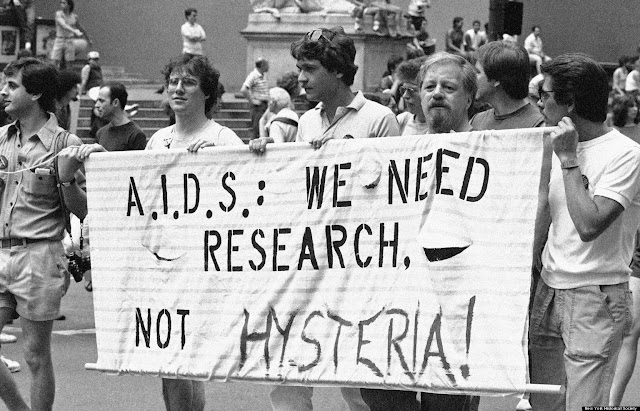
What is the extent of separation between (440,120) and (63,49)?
23097 millimetres

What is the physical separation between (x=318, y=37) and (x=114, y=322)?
1.64 meters

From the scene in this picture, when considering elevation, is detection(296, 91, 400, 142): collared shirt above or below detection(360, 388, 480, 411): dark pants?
above

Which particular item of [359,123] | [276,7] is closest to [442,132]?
[359,123]

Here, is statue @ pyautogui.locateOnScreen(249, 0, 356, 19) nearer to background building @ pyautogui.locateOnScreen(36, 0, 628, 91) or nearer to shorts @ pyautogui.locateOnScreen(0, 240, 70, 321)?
background building @ pyautogui.locateOnScreen(36, 0, 628, 91)

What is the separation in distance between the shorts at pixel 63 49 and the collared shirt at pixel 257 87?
5.55 m

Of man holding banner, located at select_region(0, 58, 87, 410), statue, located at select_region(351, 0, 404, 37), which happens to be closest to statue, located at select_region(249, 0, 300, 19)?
statue, located at select_region(351, 0, 404, 37)

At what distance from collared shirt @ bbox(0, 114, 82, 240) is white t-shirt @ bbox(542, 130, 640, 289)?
8.44 ft

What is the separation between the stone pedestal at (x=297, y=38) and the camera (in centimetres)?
2544

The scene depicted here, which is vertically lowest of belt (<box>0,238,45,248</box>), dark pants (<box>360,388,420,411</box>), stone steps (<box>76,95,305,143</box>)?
stone steps (<box>76,95,305,143</box>)

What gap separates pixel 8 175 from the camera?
6.60 meters

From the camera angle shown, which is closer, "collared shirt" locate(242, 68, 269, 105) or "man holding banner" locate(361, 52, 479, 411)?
"man holding banner" locate(361, 52, 479, 411)

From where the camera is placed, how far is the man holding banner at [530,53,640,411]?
4.92 m

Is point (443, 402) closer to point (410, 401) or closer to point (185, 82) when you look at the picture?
point (410, 401)

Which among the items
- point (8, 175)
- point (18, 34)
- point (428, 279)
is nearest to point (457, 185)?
point (428, 279)
